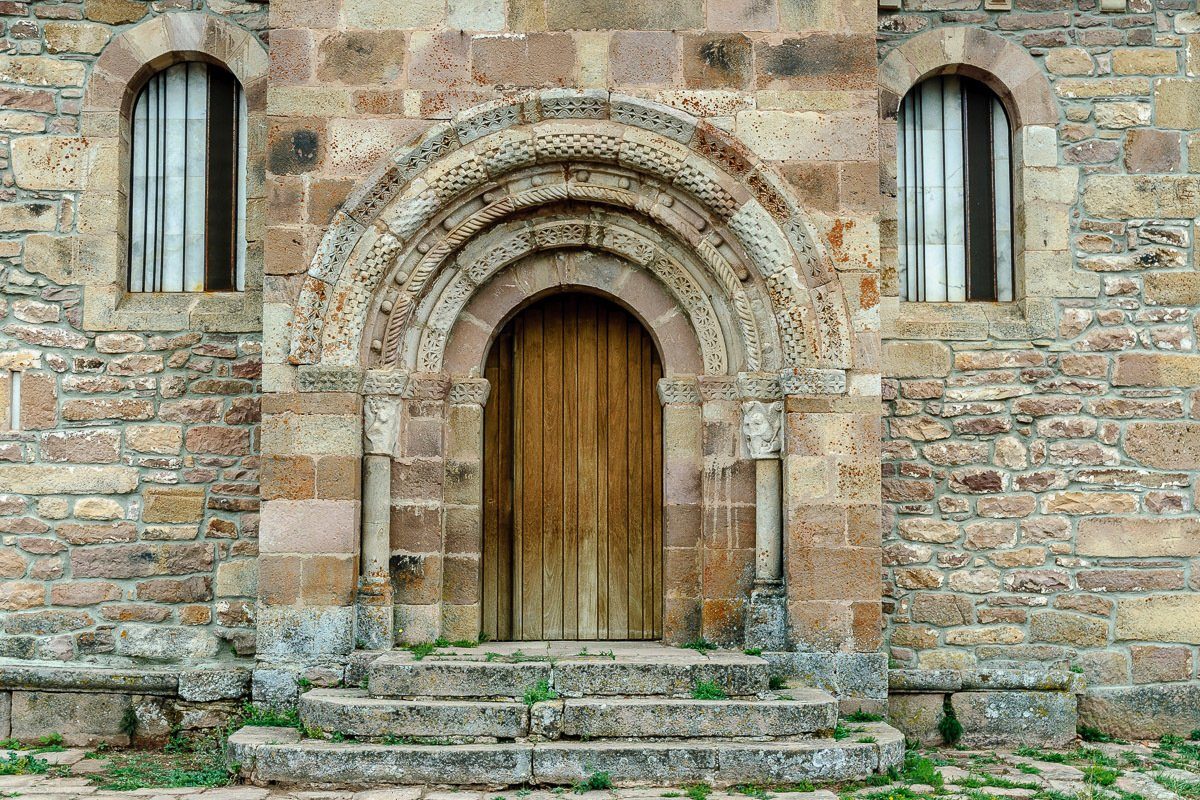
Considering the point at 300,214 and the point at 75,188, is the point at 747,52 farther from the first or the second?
the point at 75,188

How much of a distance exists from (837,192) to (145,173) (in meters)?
4.68

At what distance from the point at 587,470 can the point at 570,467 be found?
0.11 m

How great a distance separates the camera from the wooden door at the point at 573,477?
7.81m

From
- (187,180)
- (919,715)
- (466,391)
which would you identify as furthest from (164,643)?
(919,715)

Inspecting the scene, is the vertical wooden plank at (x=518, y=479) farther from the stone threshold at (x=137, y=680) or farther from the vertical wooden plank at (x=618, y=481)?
the stone threshold at (x=137, y=680)

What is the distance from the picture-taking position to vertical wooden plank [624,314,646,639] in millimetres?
7812

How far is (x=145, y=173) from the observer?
8359 mm

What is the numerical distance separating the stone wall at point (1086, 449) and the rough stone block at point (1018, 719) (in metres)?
0.37

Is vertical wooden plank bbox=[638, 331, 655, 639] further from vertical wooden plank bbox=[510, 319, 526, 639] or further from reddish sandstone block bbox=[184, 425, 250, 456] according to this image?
reddish sandstone block bbox=[184, 425, 250, 456]

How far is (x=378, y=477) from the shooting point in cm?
729

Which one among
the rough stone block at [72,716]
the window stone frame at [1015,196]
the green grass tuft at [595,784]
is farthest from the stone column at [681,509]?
the rough stone block at [72,716]

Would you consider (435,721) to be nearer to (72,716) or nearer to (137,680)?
(137,680)

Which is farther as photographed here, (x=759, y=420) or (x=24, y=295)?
(x=24, y=295)

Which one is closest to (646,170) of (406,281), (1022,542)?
(406,281)
